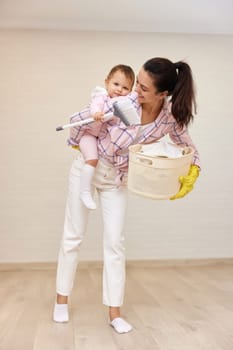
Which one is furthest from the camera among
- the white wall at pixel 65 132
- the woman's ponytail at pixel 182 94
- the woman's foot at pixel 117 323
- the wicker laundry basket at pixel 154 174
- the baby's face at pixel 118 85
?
the white wall at pixel 65 132

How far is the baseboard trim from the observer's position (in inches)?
160

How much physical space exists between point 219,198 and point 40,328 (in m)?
2.22

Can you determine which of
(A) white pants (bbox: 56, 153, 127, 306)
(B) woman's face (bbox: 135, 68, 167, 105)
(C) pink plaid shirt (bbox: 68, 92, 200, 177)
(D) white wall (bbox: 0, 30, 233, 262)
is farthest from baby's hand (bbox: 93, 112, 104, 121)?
(D) white wall (bbox: 0, 30, 233, 262)

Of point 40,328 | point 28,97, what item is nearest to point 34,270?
point 28,97

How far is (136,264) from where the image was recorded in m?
4.16

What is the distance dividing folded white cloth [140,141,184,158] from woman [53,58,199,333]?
95 millimetres

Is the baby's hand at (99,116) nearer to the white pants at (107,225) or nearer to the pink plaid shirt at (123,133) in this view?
the pink plaid shirt at (123,133)

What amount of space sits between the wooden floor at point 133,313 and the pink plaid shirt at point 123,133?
73cm

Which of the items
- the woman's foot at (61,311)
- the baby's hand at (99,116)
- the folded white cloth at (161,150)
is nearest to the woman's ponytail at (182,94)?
the folded white cloth at (161,150)

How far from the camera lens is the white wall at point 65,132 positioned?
4.02 meters

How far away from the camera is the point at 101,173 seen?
8.15 ft

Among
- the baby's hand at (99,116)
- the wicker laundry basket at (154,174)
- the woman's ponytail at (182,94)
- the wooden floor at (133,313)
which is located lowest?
the wooden floor at (133,313)

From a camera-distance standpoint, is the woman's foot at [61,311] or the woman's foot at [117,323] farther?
the woman's foot at [61,311]

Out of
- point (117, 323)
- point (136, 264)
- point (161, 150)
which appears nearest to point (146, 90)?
point (161, 150)
